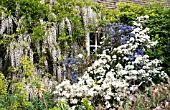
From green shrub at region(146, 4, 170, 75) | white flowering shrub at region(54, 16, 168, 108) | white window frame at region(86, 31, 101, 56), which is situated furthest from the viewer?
white window frame at region(86, 31, 101, 56)

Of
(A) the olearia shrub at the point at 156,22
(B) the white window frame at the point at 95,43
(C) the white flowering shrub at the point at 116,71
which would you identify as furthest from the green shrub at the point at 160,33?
(B) the white window frame at the point at 95,43

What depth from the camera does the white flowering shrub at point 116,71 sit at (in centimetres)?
623

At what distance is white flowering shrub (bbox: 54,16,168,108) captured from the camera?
6234 millimetres

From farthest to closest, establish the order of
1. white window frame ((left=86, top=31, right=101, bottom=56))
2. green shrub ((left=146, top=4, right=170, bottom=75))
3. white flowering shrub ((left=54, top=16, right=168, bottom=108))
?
white window frame ((left=86, top=31, right=101, bottom=56)) < green shrub ((left=146, top=4, right=170, bottom=75)) < white flowering shrub ((left=54, top=16, right=168, bottom=108))

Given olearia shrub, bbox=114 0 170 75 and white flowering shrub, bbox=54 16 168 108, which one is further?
olearia shrub, bbox=114 0 170 75

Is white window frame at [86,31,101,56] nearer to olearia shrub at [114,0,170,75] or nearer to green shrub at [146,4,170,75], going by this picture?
olearia shrub at [114,0,170,75]

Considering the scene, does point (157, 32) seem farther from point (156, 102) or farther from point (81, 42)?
point (156, 102)

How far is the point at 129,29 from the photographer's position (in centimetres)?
764

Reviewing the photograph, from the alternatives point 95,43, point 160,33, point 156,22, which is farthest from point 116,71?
point 156,22

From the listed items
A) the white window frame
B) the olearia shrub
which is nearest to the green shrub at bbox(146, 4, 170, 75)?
the olearia shrub

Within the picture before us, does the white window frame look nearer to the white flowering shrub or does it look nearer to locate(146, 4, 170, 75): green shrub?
the white flowering shrub

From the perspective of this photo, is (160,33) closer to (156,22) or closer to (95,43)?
(156,22)

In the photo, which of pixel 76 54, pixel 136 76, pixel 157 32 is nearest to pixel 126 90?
pixel 136 76

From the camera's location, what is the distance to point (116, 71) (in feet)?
22.6
